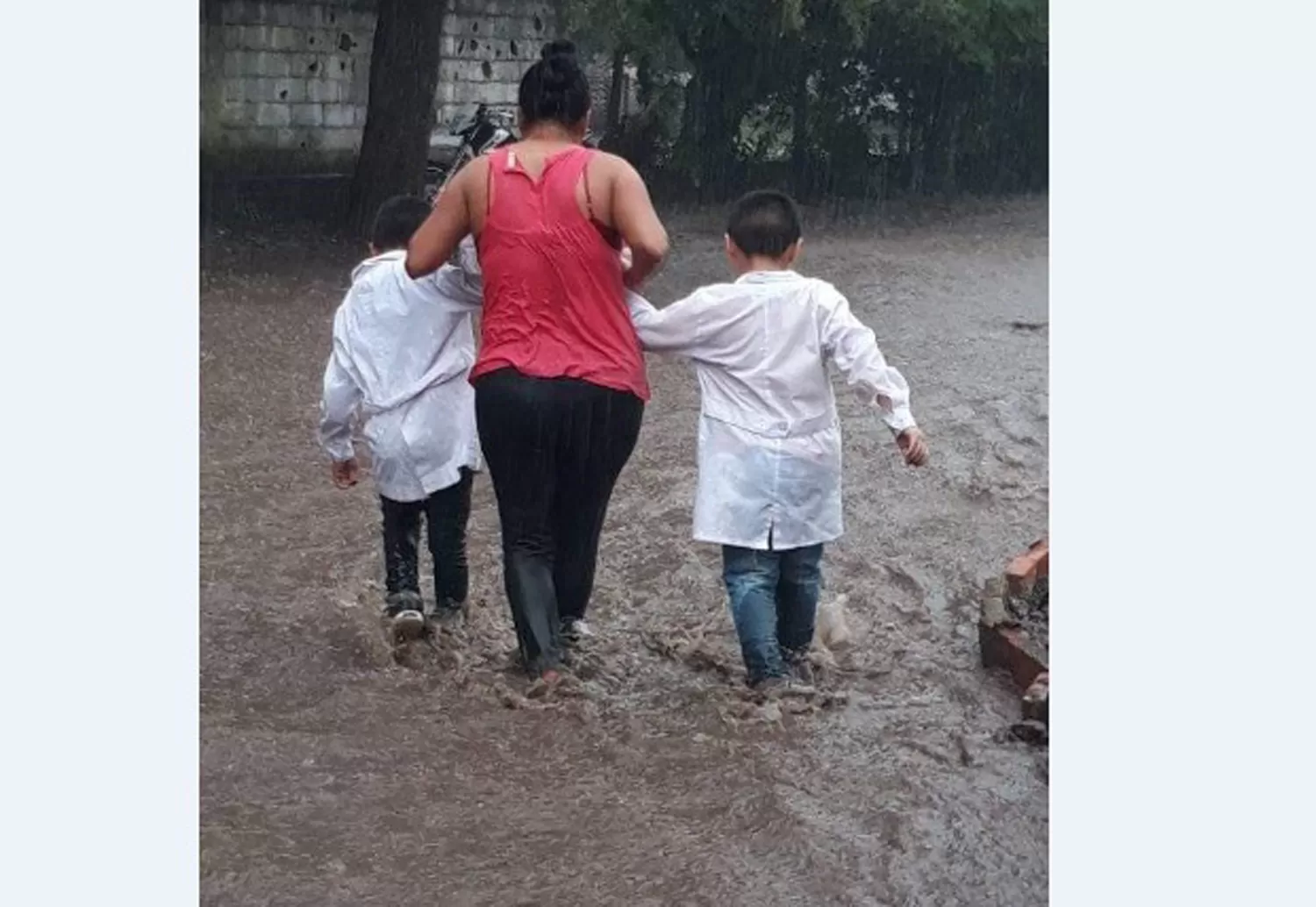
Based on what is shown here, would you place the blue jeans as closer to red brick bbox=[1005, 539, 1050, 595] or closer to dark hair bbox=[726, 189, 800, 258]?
red brick bbox=[1005, 539, 1050, 595]

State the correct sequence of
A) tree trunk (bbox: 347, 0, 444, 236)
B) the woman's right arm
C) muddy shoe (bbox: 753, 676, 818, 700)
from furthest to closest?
muddy shoe (bbox: 753, 676, 818, 700), the woman's right arm, tree trunk (bbox: 347, 0, 444, 236)

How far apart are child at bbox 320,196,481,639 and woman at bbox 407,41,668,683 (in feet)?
0.24

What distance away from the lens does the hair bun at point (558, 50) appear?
371cm

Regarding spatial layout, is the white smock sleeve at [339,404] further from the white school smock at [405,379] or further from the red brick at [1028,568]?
the red brick at [1028,568]

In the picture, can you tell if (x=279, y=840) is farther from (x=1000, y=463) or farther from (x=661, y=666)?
(x=1000, y=463)

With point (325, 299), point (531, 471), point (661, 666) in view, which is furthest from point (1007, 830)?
point (325, 299)

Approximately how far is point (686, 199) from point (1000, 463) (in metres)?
0.71

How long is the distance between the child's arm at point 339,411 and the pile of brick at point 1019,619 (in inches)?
Answer: 45.7

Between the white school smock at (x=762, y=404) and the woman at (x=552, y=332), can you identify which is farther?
the white school smock at (x=762, y=404)

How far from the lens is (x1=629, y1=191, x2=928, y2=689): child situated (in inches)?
158

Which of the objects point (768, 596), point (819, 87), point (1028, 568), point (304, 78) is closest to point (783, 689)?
point (768, 596)

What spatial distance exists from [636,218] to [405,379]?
0.56 m

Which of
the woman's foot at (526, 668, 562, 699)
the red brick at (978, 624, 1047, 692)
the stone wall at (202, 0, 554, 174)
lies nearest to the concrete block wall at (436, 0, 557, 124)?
the stone wall at (202, 0, 554, 174)

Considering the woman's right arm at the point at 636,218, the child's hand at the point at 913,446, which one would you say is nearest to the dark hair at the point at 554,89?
the woman's right arm at the point at 636,218
